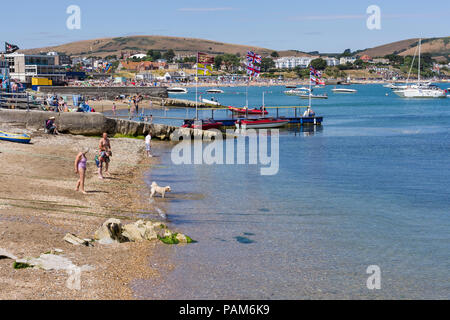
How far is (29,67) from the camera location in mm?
112125

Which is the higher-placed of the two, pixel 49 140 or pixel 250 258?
pixel 49 140

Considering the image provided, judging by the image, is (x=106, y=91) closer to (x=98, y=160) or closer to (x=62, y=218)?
(x=98, y=160)

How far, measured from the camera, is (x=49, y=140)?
1259 inches

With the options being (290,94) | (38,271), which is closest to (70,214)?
(38,271)

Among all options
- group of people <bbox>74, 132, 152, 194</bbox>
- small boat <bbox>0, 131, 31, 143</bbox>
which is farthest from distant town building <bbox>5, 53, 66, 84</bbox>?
group of people <bbox>74, 132, 152, 194</bbox>

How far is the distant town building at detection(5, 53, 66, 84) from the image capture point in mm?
110375

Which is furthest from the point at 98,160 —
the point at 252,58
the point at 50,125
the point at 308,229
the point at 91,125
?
the point at 252,58

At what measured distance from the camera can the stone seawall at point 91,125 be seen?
113 ft

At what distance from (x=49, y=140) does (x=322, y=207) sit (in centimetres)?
1807

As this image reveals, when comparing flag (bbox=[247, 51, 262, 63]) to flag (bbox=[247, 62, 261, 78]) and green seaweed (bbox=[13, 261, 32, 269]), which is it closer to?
flag (bbox=[247, 62, 261, 78])

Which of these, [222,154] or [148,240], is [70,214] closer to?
[148,240]

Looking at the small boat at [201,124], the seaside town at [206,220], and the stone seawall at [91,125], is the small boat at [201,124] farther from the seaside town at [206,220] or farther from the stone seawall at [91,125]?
the seaside town at [206,220]

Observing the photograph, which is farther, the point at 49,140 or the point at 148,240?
the point at 49,140

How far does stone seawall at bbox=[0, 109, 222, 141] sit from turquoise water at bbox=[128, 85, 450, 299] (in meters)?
8.13
